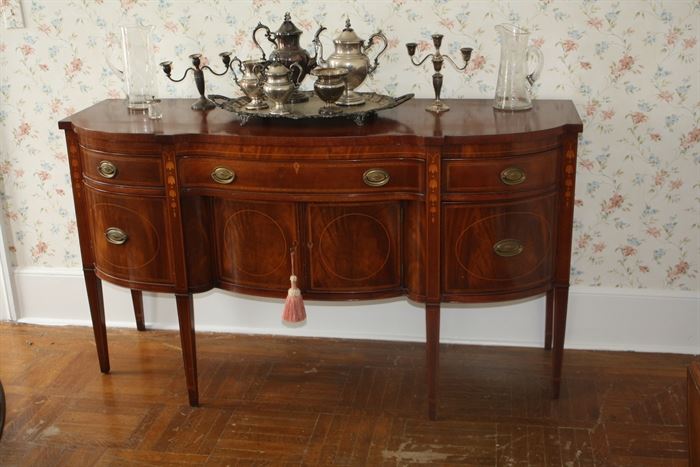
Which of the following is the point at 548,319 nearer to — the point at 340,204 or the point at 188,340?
the point at 340,204

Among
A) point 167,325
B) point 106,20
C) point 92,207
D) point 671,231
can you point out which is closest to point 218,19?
point 106,20

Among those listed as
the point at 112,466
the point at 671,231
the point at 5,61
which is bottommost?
the point at 112,466

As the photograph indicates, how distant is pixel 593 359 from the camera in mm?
3166

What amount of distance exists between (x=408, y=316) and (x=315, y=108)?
0.95 metres

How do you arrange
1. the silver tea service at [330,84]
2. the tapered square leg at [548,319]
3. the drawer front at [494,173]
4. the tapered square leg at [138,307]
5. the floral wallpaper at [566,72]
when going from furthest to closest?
the tapered square leg at [138,307] → the tapered square leg at [548,319] → the floral wallpaper at [566,72] → the silver tea service at [330,84] → the drawer front at [494,173]

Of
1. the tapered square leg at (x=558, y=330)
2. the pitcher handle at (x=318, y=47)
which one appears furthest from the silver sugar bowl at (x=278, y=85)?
the tapered square leg at (x=558, y=330)

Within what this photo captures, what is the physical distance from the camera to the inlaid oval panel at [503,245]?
2.60 metres

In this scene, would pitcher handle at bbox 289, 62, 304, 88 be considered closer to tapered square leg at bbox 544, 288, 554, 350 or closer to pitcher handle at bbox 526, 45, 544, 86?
pitcher handle at bbox 526, 45, 544, 86

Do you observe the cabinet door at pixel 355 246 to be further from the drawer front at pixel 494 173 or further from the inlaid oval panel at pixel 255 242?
the drawer front at pixel 494 173

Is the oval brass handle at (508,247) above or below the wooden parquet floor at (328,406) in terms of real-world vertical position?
above

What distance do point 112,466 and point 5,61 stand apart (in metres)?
1.63

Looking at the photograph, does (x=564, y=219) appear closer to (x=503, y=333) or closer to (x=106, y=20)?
(x=503, y=333)

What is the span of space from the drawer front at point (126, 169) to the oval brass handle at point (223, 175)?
0.55ft

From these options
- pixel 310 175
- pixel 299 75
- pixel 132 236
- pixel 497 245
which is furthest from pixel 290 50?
pixel 497 245
